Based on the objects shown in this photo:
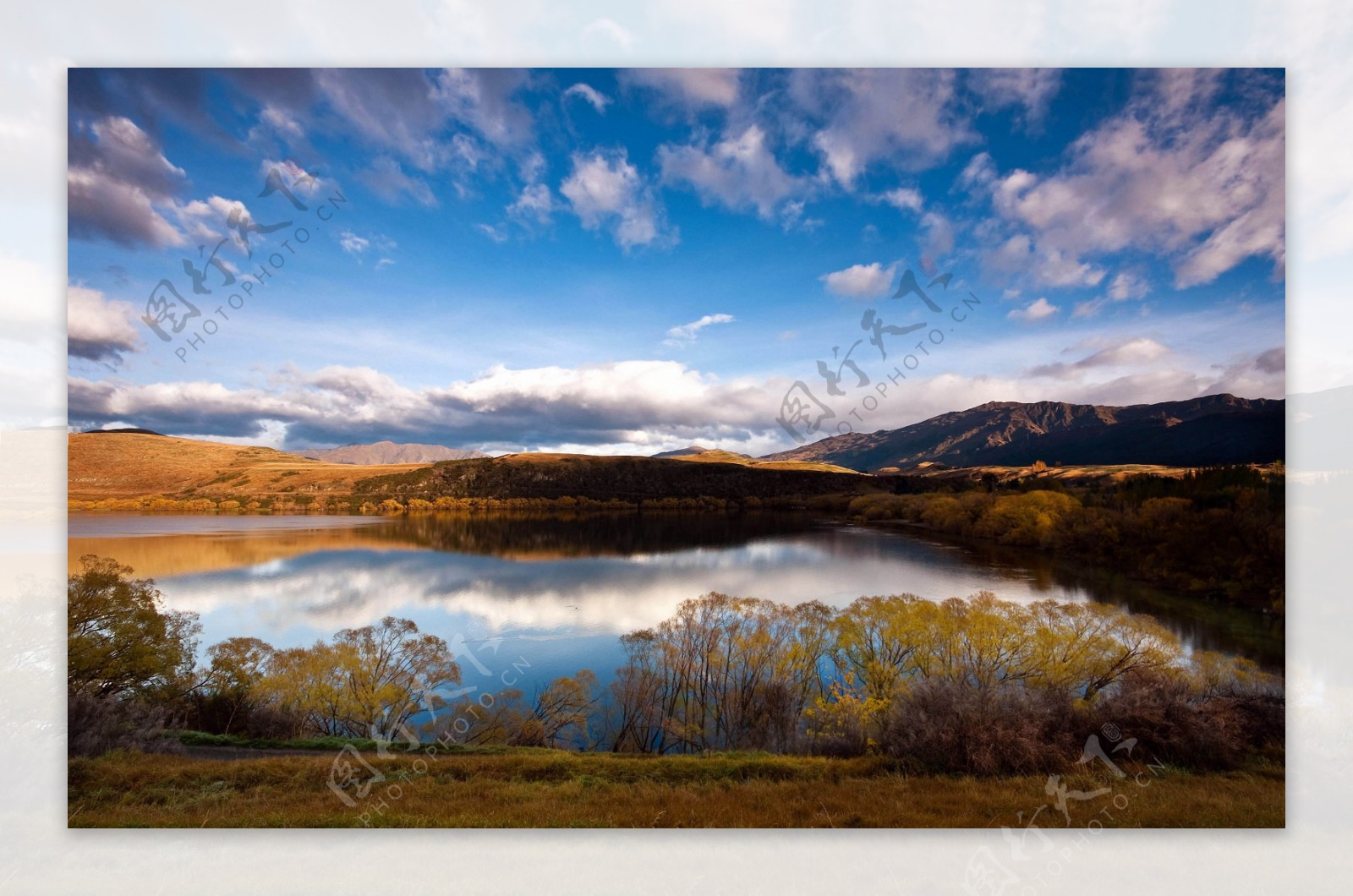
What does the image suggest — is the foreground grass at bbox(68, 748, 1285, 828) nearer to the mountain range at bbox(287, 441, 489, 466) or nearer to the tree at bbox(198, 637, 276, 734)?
the tree at bbox(198, 637, 276, 734)

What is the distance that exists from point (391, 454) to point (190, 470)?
120 inches

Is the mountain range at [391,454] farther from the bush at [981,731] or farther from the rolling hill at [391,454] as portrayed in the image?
the bush at [981,731]

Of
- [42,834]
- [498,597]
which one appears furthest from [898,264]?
[42,834]

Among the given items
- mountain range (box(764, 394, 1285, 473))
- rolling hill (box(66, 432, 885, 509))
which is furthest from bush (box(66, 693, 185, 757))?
mountain range (box(764, 394, 1285, 473))

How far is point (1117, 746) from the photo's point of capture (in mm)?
3826

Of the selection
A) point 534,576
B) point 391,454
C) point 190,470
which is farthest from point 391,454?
point 534,576

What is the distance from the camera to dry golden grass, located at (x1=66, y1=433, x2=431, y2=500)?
16.7 ft

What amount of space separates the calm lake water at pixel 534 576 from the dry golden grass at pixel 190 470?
43cm

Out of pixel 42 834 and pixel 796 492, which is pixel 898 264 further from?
pixel 42 834

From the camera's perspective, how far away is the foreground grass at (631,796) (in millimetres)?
3373

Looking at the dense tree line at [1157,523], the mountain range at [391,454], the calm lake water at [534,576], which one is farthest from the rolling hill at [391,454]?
the dense tree line at [1157,523]

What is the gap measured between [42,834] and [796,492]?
863cm

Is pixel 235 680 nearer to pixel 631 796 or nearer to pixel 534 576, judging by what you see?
pixel 534 576

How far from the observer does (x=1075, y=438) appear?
5.66 m
